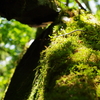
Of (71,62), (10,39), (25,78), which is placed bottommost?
(10,39)

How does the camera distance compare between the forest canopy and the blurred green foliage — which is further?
the blurred green foliage

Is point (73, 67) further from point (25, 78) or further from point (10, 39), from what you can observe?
point (10, 39)

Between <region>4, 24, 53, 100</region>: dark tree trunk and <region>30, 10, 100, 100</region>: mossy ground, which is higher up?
<region>30, 10, 100, 100</region>: mossy ground

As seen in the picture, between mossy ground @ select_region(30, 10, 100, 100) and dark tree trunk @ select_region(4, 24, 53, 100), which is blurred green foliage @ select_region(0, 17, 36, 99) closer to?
dark tree trunk @ select_region(4, 24, 53, 100)

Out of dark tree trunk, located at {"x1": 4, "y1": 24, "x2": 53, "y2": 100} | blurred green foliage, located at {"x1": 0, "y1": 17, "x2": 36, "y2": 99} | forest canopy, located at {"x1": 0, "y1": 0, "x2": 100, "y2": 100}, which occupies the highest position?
forest canopy, located at {"x1": 0, "y1": 0, "x2": 100, "y2": 100}

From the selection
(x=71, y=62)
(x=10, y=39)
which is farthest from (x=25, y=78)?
(x=10, y=39)

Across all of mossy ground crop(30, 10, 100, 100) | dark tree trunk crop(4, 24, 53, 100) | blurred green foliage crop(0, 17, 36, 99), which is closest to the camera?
mossy ground crop(30, 10, 100, 100)

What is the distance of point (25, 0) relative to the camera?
320 cm

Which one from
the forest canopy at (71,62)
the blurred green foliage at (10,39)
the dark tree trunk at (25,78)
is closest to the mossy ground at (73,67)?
the forest canopy at (71,62)

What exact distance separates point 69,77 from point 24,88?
119 cm

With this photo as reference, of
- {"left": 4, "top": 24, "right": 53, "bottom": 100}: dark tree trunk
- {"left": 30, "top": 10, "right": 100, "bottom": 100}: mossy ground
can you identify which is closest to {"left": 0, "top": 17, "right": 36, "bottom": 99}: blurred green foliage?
{"left": 4, "top": 24, "right": 53, "bottom": 100}: dark tree trunk

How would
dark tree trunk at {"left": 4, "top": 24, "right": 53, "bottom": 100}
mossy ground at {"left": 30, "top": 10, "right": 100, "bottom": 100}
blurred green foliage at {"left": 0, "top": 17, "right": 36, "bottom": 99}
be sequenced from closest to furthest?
mossy ground at {"left": 30, "top": 10, "right": 100, "bottom": 100}
dark tree trunk at {"left": 4, "top": 24, "right": 53, "bottom": 100}
blurred green foliage at {"left": 0, "top": 17, "right": 36, "bottom": 99}

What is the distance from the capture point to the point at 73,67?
2.01 meters

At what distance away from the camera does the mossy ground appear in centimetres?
173
